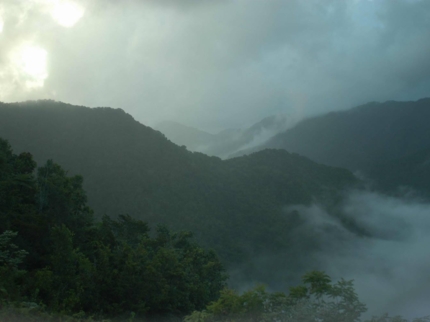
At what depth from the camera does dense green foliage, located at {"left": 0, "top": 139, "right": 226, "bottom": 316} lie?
10.5m

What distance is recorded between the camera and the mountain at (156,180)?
5984cm

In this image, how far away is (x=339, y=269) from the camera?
6775 centimetres

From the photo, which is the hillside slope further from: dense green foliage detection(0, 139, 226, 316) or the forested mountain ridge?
dense green foliage detection(0, 139, 226, 316)

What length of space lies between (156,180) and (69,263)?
5484 cm

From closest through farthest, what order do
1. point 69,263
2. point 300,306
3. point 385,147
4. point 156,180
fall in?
point 300,306 < point 69,263 < point 156,180 < point 385,147

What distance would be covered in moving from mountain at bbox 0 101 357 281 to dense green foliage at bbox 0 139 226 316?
33.5m

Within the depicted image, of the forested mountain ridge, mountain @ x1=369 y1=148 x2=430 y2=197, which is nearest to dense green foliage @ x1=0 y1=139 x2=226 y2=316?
mountain @ x1=369 y1=148 x2=430 y2=197

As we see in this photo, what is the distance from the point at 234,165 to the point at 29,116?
46064mm

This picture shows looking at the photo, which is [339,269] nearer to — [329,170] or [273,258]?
[273,258]

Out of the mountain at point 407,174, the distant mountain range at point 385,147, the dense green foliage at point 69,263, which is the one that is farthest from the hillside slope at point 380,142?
the dense green foliage at point 69,263

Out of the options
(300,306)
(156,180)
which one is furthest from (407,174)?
(300,306)

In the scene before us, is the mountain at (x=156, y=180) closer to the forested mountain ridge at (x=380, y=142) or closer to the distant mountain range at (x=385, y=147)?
Answer: the distant mountain range at (x=385, y=147)

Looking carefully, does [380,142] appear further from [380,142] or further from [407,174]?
[407,174]

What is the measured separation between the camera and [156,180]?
67000 millimetres
